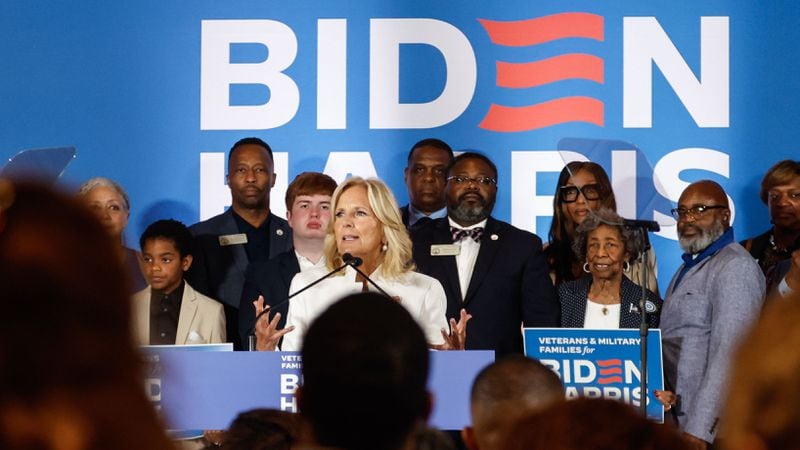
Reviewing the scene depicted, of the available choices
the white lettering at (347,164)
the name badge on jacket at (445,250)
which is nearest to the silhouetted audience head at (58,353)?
the name badge on jacket at (445,250)

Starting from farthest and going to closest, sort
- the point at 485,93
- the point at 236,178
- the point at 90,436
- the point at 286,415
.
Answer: the point at 485,93 < the point at 236,178 < the point at 286,415 < the point at 90,436

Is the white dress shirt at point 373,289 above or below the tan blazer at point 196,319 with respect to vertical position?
above

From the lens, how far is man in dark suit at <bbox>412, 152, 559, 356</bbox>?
6641mm

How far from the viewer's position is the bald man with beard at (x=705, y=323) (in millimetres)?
6242

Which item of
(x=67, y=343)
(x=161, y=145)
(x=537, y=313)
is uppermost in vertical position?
(x=161, y=145)

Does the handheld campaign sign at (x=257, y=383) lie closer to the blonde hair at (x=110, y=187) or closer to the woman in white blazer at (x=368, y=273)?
the woman in white blazer at (x=368, y=273)

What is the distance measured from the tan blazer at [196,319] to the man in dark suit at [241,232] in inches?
22.1

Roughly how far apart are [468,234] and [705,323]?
1379 millimetres

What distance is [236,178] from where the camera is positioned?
305 inches

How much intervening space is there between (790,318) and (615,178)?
6.77 meters

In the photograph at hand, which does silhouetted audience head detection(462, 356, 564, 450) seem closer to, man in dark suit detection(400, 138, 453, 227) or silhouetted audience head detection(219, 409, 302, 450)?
silhouetted audience head detection(219, 409, 302, 450)

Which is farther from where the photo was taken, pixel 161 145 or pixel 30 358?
pixel 161 145

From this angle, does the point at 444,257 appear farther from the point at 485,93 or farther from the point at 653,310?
the point at 485,93

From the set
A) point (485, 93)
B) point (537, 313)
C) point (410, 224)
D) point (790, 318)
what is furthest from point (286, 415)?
point (485, 93)
